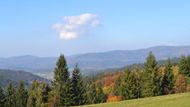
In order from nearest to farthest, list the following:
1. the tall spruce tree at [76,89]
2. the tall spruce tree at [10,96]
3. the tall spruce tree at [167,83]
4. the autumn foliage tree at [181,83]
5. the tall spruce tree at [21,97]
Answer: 1. the tall spruce tree at [76,89]
2. the tall spruce tree at [167,83]
3. the tall spruce tree at [10,96]
4. the tall spruce tree at [21,97]
5. the autumn foliage tree at [181,83]

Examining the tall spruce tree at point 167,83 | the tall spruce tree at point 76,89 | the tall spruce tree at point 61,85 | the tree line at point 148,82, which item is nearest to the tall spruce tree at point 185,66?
the tree line at point 148,82

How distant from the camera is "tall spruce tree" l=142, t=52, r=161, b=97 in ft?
249

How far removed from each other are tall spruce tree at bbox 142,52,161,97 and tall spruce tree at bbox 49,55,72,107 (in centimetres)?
1517

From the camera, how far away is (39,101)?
75438 millimetres

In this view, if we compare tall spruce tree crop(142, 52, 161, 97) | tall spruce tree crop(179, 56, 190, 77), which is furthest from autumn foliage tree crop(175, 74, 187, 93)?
tall spruce tree crop(142, 52, 161, 97)

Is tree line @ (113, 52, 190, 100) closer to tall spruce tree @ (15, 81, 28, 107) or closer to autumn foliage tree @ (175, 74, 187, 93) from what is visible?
autumn foliage tree @ (175, 74, 187, 93)

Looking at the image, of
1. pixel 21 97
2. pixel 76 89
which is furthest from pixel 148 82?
pixel 21 97

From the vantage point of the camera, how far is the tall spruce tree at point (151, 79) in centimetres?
7575

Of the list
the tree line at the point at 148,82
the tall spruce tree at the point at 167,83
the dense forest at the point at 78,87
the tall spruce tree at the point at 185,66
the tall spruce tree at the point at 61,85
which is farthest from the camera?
the tall spruce tree at the point at 185,66

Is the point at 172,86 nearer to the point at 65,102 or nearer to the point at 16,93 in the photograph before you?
the point at 65,102

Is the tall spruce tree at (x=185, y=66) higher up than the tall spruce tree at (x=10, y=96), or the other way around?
the tall spruce tree at (x=185, y=66)

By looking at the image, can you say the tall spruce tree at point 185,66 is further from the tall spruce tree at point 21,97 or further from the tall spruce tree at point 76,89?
the tall spruce tree at point 21,97

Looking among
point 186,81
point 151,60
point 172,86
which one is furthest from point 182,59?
point 151,60

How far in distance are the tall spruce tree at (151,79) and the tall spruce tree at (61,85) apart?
49.8 feet
